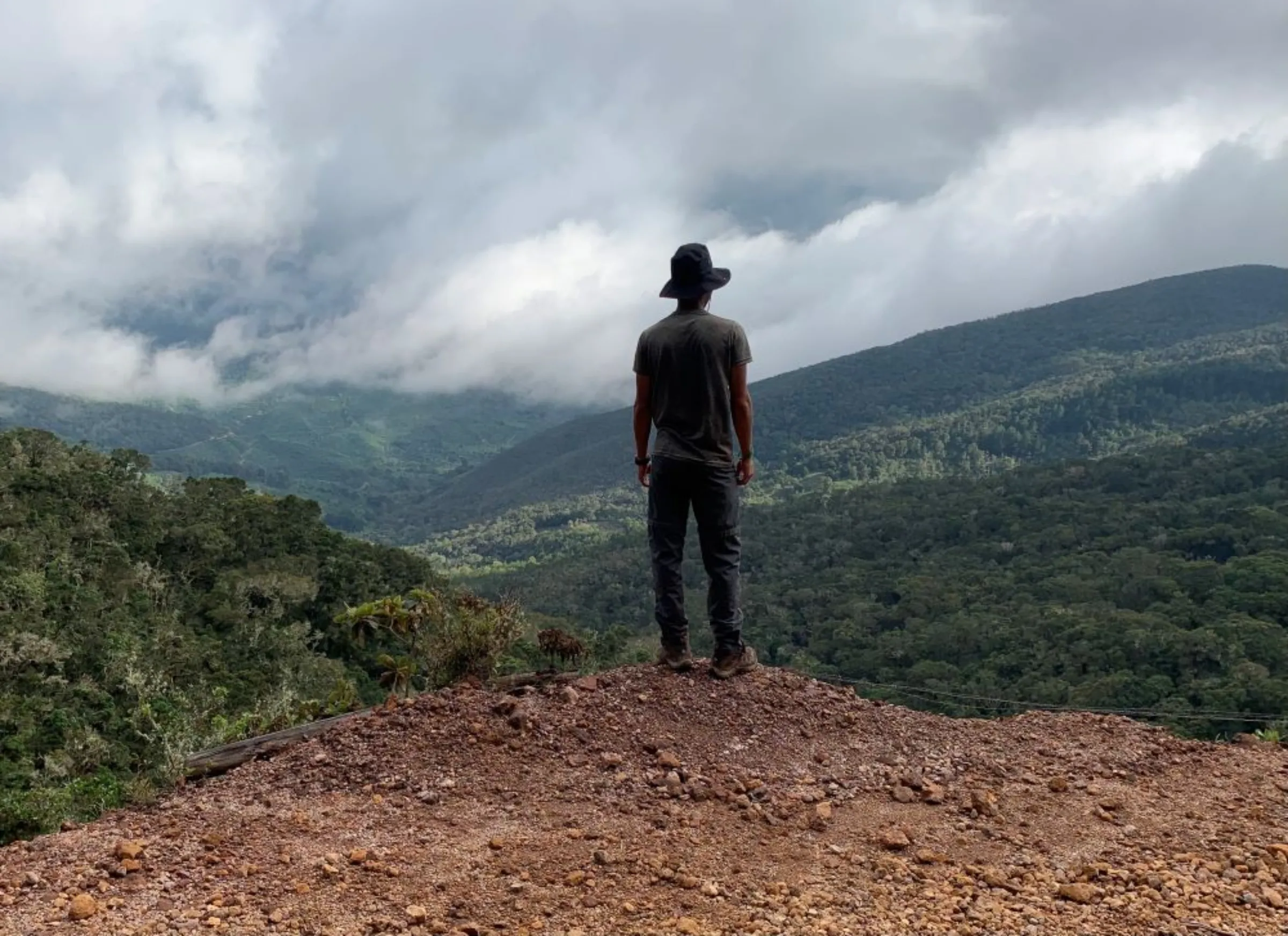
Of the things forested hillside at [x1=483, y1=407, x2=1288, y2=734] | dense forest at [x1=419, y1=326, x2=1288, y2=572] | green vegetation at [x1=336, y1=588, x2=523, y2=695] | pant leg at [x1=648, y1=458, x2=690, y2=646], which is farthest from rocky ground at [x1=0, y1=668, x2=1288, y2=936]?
dense forest at [x1=419, y1=326, x2=1288, y2=572]

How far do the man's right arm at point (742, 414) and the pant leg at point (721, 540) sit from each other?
0.09m

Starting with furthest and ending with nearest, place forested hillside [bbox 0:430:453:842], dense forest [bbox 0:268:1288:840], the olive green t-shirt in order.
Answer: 1. forested hillside [bbox 0:430:453:842]
2. dense forest [bbox 0:268:1288:840]
3. the olive green t-shirt

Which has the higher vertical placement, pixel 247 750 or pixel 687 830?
pixel 247 750

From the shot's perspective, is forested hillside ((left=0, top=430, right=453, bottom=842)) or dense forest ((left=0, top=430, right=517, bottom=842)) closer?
dense forest ((left=0, top=430, right=517, bottom=842))

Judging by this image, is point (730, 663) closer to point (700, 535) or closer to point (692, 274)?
point (700, 535)

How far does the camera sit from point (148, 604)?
2866cm

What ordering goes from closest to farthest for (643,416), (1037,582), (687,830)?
(687,830), (643,416), (1037,582)

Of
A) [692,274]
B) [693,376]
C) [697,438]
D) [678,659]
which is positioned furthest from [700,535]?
[692,274]

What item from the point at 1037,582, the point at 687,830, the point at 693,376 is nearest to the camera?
the point at 687,830

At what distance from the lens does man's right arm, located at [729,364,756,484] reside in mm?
5406

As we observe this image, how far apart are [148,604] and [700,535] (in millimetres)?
27656

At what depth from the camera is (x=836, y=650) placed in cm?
5575

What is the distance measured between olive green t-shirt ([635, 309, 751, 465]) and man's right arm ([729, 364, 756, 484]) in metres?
0.03

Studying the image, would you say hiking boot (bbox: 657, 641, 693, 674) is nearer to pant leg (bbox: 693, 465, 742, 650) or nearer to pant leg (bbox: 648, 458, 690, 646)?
pant leg (bbox: 648, 458, 690, 646)
